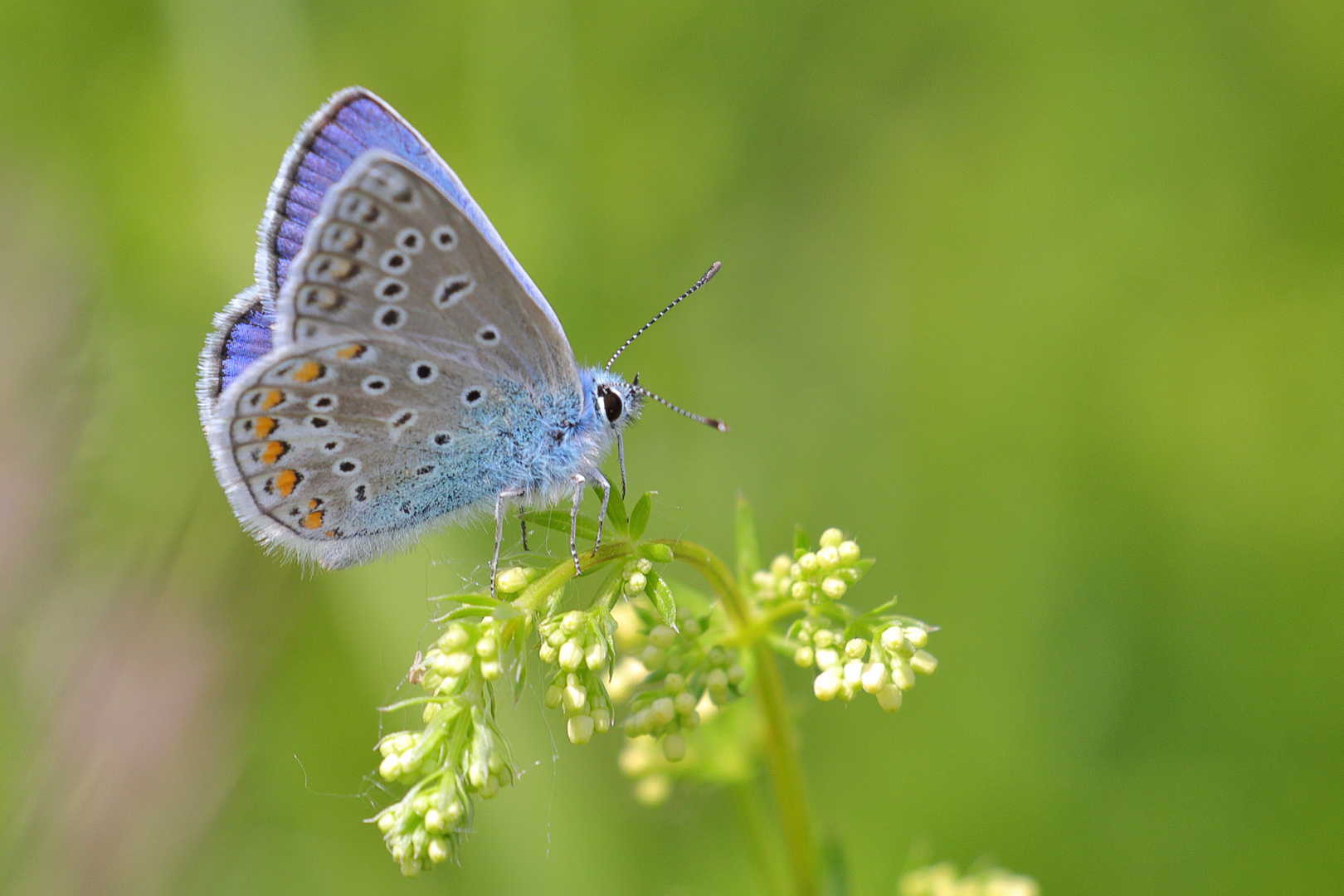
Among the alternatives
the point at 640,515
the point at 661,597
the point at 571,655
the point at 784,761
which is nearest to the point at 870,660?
the point at 784,761

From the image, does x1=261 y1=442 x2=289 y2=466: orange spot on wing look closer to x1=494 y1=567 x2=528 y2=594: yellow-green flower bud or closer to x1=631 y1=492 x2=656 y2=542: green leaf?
x1=494 y1=567 x2=528 y2=594: yellow-green flower bud

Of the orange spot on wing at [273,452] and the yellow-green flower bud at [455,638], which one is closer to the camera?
the yellow-green flower bud at [455,638]

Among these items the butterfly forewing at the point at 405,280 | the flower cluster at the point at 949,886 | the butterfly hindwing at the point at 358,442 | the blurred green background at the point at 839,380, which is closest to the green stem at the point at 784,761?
the flower cluster at the point at 949,886

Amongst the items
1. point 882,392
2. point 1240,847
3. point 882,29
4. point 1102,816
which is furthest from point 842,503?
point 882,29

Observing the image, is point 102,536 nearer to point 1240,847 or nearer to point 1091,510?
point 1091,510

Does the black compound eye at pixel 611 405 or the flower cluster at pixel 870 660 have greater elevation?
the black compound eye at pixel 611 405

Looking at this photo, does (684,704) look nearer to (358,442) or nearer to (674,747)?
(674,747)

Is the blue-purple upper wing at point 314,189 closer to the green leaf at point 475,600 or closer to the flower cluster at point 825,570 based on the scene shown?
the green leaf at point 475,600
